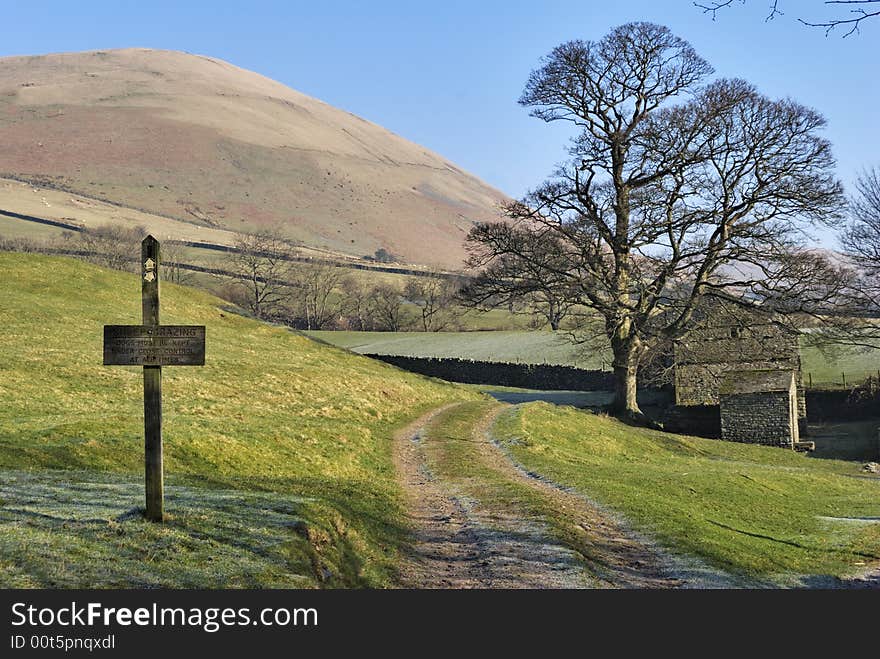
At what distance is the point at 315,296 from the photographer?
12269cm

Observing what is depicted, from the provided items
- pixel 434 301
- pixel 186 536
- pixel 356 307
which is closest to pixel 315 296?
pixel 356 307

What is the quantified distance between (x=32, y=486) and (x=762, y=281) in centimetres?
3559

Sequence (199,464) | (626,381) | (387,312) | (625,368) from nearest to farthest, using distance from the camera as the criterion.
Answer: (199,464)
(625,368)
(626,381)
(387,312)

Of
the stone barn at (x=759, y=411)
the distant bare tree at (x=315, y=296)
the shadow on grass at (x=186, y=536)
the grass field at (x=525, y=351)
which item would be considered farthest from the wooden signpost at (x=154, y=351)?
the distant bare tree at (x=315, y=296)

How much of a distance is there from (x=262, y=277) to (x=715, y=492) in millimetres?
111713

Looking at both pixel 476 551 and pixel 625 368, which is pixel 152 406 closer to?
pixel 476 551

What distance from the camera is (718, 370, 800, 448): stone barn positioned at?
4728 cm

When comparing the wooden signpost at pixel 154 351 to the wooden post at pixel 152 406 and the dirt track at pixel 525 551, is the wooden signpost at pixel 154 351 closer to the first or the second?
the wooden post at pixel 152 406

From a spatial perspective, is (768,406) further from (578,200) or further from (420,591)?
(420,591)

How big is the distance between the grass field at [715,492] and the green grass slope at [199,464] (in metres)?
5.33

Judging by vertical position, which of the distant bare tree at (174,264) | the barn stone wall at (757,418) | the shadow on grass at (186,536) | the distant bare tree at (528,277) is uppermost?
the distant bare tree at (174,264)

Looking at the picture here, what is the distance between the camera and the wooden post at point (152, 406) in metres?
13.5

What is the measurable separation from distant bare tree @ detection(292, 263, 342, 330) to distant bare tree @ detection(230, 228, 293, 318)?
219cm

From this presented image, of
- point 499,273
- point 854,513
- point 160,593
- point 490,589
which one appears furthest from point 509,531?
point 499,273
